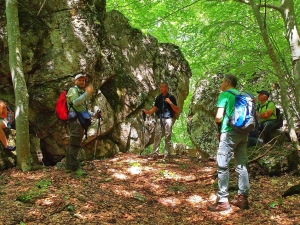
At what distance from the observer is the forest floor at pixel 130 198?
13.2ft

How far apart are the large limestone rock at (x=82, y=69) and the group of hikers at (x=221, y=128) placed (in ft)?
5.17

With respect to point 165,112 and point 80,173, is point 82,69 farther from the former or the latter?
point 80,173

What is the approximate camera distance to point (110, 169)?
6801 millimetres

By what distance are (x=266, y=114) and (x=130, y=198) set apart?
4.77 meters

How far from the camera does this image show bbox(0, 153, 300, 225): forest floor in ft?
13.2

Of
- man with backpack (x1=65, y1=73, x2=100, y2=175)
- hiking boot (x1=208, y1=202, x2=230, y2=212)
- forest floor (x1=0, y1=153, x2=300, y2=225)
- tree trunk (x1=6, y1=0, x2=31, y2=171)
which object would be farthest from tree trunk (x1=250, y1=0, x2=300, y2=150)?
tree trunk (x1=6, y1=0, x2=31, y2=171)

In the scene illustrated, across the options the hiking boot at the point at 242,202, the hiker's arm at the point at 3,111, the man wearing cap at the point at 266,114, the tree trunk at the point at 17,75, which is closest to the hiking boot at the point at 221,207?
the hiking boot at the point at 242,202

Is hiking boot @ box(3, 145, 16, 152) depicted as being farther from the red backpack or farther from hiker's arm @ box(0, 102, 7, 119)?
the red backpack

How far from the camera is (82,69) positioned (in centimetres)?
795

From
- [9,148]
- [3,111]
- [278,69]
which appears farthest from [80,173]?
[278,69]

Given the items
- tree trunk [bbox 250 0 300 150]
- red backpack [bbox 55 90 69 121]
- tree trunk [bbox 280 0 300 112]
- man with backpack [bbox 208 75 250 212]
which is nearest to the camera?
man with backpack [bbox 208 75 250 212]

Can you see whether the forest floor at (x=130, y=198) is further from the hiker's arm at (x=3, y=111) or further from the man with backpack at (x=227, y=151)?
the hiker's arm at (x=3, y=111)

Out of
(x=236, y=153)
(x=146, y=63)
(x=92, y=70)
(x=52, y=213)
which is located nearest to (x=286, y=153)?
(x=236, y=153)

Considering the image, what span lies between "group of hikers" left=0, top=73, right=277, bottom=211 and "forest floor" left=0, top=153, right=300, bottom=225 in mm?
297
